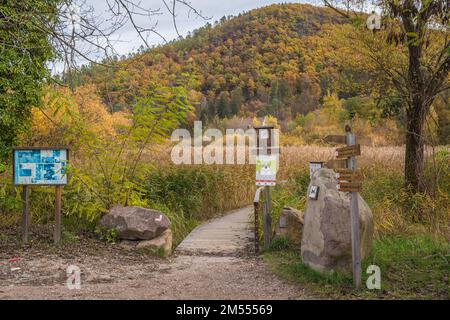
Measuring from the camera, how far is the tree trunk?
355 inches

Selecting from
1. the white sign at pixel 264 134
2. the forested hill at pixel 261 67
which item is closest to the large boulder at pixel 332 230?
the white sign at pixel 264 134

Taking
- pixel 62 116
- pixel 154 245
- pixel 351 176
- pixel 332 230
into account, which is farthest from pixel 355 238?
pixel 62 116

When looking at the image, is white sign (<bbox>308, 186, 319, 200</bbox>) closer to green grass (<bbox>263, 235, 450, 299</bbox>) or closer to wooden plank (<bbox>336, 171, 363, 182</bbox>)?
wooden plank (<bbox>336, 171, 363, 182</bbox>)

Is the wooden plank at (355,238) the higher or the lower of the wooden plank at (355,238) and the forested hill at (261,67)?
the lower

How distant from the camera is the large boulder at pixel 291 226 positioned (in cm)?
759

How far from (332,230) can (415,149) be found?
4518mm

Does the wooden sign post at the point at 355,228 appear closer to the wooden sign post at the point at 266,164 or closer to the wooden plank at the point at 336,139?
the wooden plank at the point at 336,139

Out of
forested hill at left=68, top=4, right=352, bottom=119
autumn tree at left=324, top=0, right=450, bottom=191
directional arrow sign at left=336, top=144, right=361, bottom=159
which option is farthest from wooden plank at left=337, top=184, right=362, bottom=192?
forested hill at left=68, top=4, right=352, bottom=119

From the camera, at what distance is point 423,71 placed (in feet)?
31.7

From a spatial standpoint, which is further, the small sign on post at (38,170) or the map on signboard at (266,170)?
the map on signboard at (266,170)

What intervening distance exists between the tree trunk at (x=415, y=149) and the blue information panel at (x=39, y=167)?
635 cm

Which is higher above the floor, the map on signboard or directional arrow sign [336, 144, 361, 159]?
directional arrow sign [336, 144, 361, 159]

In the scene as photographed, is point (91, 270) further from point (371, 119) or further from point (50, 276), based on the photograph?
point (371, 119)

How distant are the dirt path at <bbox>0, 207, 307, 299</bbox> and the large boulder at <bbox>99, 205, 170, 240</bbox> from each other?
49 centimetres
